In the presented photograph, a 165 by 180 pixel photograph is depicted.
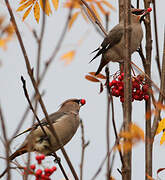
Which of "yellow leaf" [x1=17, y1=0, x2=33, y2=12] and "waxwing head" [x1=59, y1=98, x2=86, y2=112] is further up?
"yellow leaf" [x1=17, y1=0, x2=33, y2=12]

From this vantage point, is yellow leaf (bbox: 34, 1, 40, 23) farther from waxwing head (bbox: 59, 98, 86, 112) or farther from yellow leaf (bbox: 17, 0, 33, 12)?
waxwing head (bbox: 59, 98, 86, 112)

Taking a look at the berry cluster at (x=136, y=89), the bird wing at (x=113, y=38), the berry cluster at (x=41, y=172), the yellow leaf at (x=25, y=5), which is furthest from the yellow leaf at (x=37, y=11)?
the bird wing at (x=113, y=38)

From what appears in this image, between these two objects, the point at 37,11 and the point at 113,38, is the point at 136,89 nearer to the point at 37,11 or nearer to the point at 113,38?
the point at 37,11

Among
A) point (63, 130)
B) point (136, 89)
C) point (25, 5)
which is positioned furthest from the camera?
point (63, 130)

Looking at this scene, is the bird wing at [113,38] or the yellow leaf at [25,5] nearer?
the yellow leaf at [25,5]

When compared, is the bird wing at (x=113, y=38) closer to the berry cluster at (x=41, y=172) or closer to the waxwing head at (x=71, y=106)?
the waxwing head at (x=71, y=106)

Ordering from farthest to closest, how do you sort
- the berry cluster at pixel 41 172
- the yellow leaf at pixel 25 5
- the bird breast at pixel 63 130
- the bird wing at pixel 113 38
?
the bird wing at pixel 113 38 → the bird breast at pixel 63 130 → the yellow leaf at pixel 25 5 → the berry cluster at pixel 41 172

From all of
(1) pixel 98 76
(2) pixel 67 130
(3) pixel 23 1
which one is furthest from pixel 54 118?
(3) pixel 23 1

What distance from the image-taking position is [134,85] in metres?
2.99

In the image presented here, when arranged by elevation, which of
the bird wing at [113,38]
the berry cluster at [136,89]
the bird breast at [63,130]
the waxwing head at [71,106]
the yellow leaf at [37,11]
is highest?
the yellow leaf at [37,11]

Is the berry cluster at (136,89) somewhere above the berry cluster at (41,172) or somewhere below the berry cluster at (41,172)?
above

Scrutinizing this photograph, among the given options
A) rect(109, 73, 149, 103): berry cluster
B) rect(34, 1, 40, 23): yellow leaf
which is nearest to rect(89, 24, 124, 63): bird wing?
rect(109, 73, 149, 103): berry cluster

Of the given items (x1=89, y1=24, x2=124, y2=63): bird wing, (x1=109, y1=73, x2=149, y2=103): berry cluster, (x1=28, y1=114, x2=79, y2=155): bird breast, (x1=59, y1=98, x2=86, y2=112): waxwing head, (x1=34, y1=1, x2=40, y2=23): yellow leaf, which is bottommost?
(x1=28, y1=114, x2=79, y2=155): bird breast

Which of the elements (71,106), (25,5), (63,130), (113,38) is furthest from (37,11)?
(71,106)
